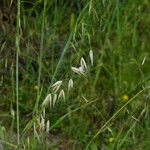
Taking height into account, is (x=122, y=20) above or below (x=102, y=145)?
above

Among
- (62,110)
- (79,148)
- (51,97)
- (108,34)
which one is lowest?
(79,148)

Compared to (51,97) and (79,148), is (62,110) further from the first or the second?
(51,97)

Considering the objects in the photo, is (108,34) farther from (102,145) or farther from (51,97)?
(51,97)

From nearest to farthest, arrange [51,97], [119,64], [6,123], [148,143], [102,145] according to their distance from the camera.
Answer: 1. [51,97]
2. [148,143]
3. [102,145]
4. [6,123]
5. [119,64]

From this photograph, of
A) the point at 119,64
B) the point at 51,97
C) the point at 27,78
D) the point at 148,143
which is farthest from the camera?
the point at 119,64

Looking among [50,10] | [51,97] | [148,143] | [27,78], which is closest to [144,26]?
[50,10]

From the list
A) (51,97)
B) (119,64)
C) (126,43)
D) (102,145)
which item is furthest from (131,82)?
(51,97)

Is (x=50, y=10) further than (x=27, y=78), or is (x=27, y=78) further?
(x=50, y=10)
